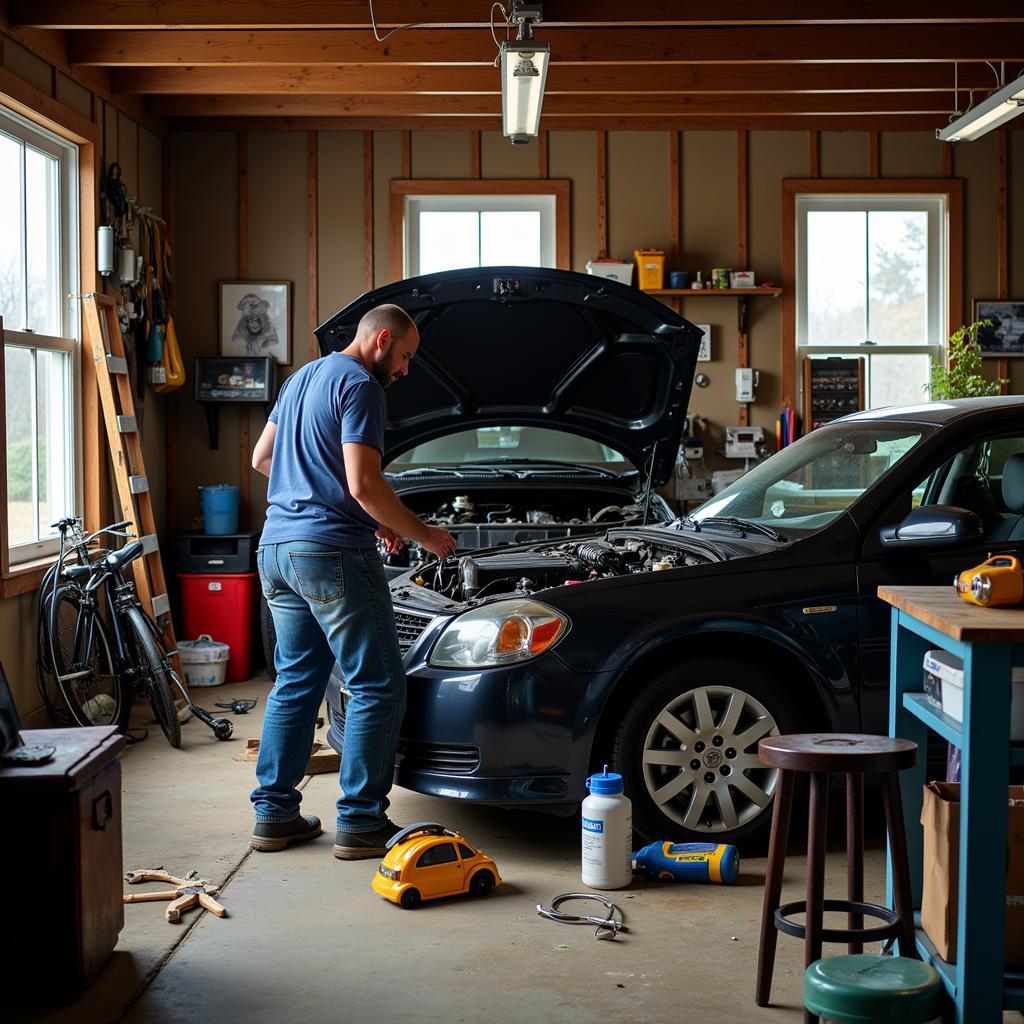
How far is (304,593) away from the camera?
13.0ft

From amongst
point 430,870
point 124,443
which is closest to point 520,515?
point 124,443

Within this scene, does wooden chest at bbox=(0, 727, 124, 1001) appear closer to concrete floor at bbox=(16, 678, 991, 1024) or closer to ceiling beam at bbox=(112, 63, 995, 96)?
concrete floor at bbox=(16, 678, 991, 1024)

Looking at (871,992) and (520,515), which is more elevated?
(520,515)

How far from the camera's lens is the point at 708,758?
3.92 meters

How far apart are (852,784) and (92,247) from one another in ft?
18.1

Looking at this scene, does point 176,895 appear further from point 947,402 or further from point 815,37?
point 815,37

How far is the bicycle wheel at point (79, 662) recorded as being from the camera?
19.3ft

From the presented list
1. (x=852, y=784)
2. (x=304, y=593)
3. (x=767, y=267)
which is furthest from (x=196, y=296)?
(x=852, y=784)

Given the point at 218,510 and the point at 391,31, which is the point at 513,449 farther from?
the point at 218,510

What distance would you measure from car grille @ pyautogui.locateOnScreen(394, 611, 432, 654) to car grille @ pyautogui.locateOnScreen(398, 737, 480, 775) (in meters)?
0.32

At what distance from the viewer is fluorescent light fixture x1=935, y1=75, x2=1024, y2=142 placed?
6141mm

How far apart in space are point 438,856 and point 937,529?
67.6 inches

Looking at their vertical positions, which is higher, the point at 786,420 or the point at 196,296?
the point at 196,296

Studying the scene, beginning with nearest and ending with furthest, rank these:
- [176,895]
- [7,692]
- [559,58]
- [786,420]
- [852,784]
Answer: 1. [852,784]
2. [7,692]
3. [176,895]
4. [559,58]
5. [786,420]
